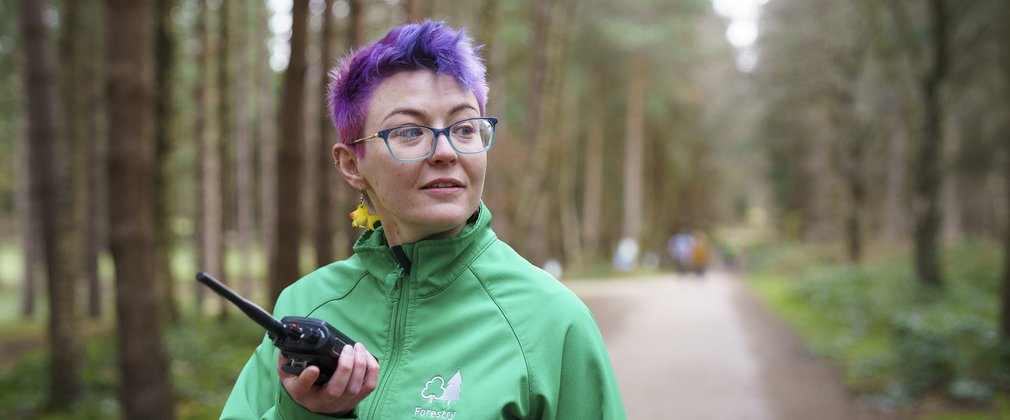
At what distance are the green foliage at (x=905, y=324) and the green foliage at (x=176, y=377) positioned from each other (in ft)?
27.3

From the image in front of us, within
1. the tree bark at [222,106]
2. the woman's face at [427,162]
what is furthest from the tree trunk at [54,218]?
the woman's face at [427,162]

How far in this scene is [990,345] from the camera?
31.2ft

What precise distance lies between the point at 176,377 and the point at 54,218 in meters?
2.68

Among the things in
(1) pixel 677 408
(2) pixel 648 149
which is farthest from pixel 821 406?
(2) pixel 648 149

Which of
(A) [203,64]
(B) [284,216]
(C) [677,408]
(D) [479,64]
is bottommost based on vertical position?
(C) [677,408]

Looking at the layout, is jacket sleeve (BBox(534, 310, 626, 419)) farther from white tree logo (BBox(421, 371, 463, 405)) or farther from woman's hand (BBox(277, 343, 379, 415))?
woman's hand (BBox(277, 343, 379, 415))

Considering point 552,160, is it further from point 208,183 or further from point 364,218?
point 364,218

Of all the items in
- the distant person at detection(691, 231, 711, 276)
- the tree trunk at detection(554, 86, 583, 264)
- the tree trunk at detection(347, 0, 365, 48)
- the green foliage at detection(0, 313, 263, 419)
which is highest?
the tree trunk at detection(347, 0, 365, 48)

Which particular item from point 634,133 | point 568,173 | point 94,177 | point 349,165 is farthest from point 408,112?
point 568,173

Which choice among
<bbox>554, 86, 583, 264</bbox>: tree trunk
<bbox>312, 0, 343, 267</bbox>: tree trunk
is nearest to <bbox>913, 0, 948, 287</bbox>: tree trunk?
<bbox>312, 0, 343, 267</bbox>: tree trunk

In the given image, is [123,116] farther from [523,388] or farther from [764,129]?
[764,129]

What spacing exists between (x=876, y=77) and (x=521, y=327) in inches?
1126

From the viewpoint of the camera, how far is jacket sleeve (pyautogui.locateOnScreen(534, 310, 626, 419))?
1826mm

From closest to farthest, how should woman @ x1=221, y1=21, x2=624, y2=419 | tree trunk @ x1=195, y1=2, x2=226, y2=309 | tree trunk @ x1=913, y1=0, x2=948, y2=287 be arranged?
woman @ x1=221, y1=21, x2=624, y2=419 < tree trunk @ x1=913, y1=0, x2=948, y2=287 < tree trunk @ x1=195, y1=2, x2=226, y2=309
